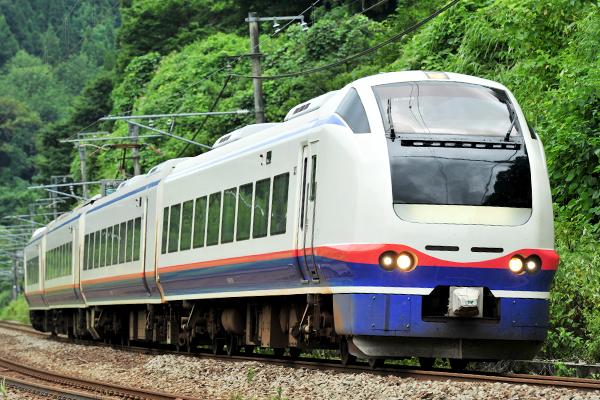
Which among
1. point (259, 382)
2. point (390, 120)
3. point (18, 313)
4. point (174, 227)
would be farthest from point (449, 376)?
point (18, 313)

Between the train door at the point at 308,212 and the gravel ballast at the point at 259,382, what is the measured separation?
47.2 inches

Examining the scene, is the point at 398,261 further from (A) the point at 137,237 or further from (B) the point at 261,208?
(A) the point at 137,237

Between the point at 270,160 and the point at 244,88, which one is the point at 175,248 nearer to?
the point at 270,160

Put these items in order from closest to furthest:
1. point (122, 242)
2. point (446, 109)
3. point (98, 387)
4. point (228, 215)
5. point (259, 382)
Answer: point (446, 109), point (259, 382), point (98, 387), point (228, 215), point (122, 242)

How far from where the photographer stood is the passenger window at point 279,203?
35.8ft

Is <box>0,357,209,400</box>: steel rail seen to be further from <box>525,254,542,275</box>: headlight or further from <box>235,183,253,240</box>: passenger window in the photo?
<box>525,254,542,275</box>: headlight

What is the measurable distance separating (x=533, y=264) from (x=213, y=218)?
5635 mm

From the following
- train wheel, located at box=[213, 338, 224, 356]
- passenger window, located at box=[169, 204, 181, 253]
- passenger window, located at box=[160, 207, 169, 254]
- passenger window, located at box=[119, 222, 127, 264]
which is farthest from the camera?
passenger window, located at box=[119, 222, 127, 264]

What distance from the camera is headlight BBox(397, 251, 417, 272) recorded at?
8.88 metres

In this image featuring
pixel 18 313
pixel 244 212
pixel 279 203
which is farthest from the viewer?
pixel 18 313

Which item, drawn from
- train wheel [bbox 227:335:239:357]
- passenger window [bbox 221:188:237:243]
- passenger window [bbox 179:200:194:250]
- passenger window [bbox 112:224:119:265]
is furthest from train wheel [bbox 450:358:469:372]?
passenger window [bbox 112:224:119:265]

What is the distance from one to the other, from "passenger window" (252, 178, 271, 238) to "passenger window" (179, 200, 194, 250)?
2.80 meters

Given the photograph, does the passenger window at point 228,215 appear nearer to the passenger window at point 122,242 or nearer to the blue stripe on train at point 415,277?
the blue stripe on train at point 415,277

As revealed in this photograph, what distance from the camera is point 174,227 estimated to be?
15367 mm
